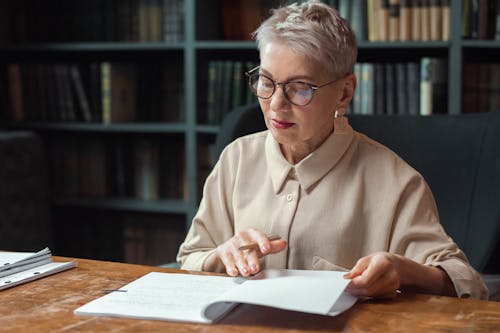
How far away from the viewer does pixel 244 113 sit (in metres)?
1.93

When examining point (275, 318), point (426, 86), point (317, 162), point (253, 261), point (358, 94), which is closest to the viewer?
point (275, 318)

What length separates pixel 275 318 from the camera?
102 centimetres

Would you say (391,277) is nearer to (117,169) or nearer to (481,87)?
(481,87)

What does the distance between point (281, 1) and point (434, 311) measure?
207cm

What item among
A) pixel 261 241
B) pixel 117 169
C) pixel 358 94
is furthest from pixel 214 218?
pixel 117 169

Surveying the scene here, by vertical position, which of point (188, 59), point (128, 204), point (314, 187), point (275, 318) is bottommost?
point (128, 204)

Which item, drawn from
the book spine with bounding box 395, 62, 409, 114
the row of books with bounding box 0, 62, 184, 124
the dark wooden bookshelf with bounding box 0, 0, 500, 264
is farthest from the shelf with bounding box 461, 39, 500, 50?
the row of books with bounding box 0, 62, 184, 124

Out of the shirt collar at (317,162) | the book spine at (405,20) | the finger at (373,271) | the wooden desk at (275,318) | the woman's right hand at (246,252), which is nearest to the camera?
the wooden desk at (275,318)

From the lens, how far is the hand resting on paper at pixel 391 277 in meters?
1.09

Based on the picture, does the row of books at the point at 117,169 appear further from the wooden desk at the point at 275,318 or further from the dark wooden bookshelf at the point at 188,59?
the wooden desk at the point at 275,318

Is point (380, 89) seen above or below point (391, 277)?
above

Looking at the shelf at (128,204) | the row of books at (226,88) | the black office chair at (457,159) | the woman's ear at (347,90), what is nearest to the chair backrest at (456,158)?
the black office chair at (457,159)

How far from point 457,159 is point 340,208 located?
1.86ft

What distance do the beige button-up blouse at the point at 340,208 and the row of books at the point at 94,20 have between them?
1.79m
